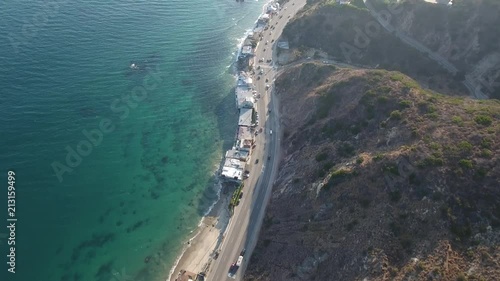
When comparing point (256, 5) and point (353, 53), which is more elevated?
point (256, 5)

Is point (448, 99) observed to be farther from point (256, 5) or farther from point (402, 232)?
point (256, 5)

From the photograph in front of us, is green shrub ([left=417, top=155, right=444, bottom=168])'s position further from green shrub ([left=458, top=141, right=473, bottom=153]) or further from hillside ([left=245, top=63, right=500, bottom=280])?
green shrub ([left=458, top=141, right=473, bottom=153])

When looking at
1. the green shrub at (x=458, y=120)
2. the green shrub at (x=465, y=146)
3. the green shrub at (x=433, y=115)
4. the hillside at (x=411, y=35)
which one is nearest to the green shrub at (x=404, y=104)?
the green shrub at (x=433, y=115)

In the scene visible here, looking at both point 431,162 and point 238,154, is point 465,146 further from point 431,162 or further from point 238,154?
point 238,154

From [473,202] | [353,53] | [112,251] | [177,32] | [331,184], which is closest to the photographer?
[473,202]

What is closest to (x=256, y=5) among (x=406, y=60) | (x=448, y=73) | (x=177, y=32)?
(x=177, y=32)

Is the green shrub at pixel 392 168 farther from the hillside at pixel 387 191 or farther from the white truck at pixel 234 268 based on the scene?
the white truck at pixel 234 268

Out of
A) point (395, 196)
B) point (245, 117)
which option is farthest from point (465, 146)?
A: point (245, 117)
